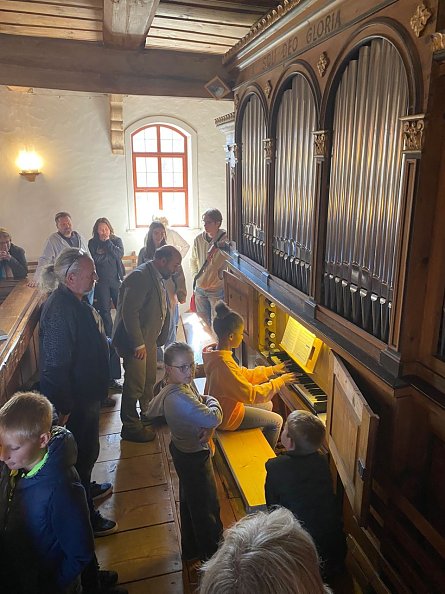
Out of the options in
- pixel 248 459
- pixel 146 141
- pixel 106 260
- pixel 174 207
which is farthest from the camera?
pixel 174 207

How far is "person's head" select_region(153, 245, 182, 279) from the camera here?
14.1 feet

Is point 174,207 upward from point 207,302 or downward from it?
upward

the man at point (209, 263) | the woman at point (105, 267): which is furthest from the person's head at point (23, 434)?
the woman at point (105, 267)

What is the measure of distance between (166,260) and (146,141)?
5.53 m

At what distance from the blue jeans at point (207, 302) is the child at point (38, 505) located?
4328 millimetres

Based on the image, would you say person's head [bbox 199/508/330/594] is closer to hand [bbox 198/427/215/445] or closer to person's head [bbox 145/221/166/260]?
hand [bbox 198/427/215/445]

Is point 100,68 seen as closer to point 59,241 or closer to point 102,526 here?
point 59,241

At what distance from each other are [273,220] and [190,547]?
2398 millimetres

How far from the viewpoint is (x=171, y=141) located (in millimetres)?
9234

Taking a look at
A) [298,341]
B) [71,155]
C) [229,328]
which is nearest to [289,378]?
[298,341]

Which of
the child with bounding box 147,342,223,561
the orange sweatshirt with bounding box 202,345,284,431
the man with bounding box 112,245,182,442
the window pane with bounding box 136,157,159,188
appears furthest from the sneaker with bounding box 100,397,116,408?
the window pane with bounding box 136,157,159,188

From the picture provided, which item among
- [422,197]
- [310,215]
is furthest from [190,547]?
[422,197]

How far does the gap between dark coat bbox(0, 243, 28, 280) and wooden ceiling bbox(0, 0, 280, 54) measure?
9.45ft

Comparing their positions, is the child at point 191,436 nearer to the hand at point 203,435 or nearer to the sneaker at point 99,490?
the hand at point 203,435
